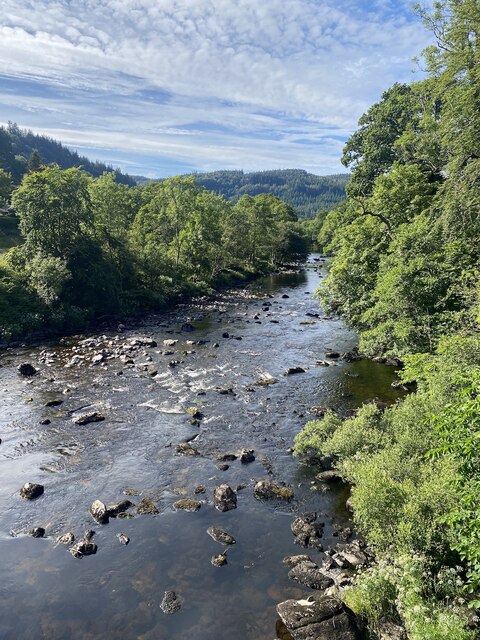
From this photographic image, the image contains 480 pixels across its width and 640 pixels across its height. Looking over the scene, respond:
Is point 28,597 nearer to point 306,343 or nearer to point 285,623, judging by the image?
point 285,623

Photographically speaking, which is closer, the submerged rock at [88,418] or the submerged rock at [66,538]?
the submerged rock at [66,538]

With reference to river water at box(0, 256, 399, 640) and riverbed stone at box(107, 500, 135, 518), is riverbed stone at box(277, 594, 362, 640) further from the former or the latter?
riverbed stone at box(107, 500, 135, 518)

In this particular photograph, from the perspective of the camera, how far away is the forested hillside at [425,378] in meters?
10.7

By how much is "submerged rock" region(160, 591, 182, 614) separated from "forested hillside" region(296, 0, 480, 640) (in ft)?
18.5

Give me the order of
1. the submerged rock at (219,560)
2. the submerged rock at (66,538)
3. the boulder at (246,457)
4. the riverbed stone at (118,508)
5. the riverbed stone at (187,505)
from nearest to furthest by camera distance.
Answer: the submerged rock at (219,560) → the submerged rock at (66,538) → the riverbed stone at (118,508) → the riverbed stone at (187,505) → the boulder at (246,457)

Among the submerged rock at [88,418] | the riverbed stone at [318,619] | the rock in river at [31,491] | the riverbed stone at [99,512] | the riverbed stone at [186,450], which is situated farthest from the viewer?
the submerged rock at [88,418]

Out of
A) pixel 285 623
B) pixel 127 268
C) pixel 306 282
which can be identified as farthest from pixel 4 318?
pixel 306 282

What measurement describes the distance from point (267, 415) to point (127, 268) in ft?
130

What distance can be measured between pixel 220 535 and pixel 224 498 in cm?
213

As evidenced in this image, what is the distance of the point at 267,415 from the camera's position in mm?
26688

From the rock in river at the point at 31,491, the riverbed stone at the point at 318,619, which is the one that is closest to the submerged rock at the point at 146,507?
the rock in river at the point at 31,491

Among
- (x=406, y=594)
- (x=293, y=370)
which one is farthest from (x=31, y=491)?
(x=293, y=370)

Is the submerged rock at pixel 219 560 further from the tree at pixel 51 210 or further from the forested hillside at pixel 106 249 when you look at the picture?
the tree at pixel 51 210

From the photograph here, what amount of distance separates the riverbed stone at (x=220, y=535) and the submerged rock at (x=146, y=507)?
2749 mm
